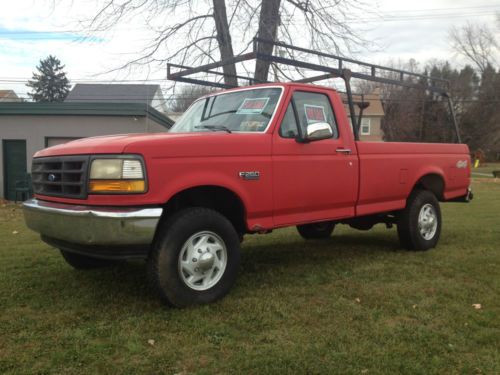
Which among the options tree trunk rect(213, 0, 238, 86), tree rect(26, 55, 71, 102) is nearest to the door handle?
tree trunk rect(213, 0, 238, 86)

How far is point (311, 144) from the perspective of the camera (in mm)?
4953

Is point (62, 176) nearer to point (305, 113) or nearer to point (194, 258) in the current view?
point (194, 258)

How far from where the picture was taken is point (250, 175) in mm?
4395

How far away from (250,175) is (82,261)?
7.11 feet

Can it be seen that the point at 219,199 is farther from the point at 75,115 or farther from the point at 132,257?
the point at 75,115

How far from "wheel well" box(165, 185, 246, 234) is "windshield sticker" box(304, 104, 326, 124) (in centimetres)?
127

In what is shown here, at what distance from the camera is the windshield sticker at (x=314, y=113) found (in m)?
5.11

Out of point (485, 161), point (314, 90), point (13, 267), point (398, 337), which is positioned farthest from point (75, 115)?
point (485, 161)

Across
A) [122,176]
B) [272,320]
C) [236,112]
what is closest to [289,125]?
[236,112]

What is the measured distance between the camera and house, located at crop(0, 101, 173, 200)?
666 inches

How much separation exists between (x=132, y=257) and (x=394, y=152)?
3624mm

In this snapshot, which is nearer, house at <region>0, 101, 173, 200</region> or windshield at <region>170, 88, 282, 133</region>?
windshield at <region>170, 88, 282, 133</region>

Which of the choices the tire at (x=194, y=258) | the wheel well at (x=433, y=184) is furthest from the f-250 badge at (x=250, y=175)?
the wheel well at (x=433, y=184)

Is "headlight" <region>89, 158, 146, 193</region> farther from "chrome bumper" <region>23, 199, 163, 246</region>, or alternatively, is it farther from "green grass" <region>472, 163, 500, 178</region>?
"green grass" <region>472, 163, 500, 178</region>
